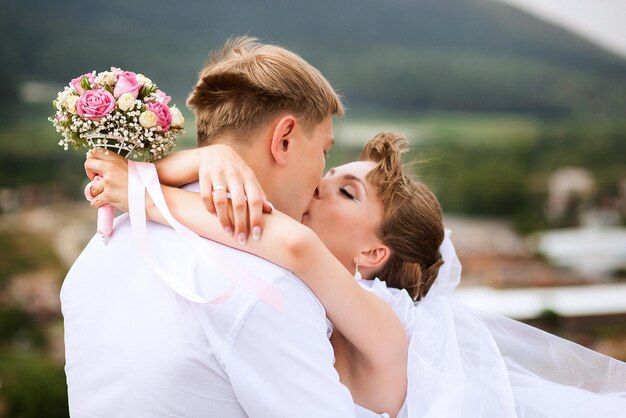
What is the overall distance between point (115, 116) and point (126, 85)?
0.09 m

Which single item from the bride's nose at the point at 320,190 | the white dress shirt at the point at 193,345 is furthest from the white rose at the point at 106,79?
the bride's nose at the point at 320,190

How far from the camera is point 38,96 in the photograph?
5930 mm

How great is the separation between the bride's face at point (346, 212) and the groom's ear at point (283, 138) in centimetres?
53

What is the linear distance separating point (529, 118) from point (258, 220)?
5519mm

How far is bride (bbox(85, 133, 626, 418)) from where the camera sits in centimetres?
165

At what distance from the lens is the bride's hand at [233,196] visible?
1.55 meters

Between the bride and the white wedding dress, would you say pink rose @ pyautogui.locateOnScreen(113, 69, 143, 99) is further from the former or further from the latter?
the white wedding dress

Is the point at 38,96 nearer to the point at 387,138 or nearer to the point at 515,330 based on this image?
the point at 387,138

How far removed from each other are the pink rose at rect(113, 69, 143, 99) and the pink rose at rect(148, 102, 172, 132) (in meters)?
0.05

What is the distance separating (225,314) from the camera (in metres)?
1.52

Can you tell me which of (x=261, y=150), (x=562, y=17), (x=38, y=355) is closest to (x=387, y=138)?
(x=261, y=150)

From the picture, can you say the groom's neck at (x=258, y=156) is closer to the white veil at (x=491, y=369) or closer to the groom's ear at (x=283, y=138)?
the groom's ear at (x=283, y=138)

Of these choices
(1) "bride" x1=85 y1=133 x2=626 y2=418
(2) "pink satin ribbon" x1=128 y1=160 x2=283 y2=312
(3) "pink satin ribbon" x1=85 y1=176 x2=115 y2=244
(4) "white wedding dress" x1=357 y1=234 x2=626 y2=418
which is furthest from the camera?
(4) "white wedding dress" x1=357 y1=234 x2=626 y2=418

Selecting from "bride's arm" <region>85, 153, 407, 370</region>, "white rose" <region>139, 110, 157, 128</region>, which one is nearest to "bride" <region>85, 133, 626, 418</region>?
"bride's arm" <region>85, 153, 407, 370</region>
